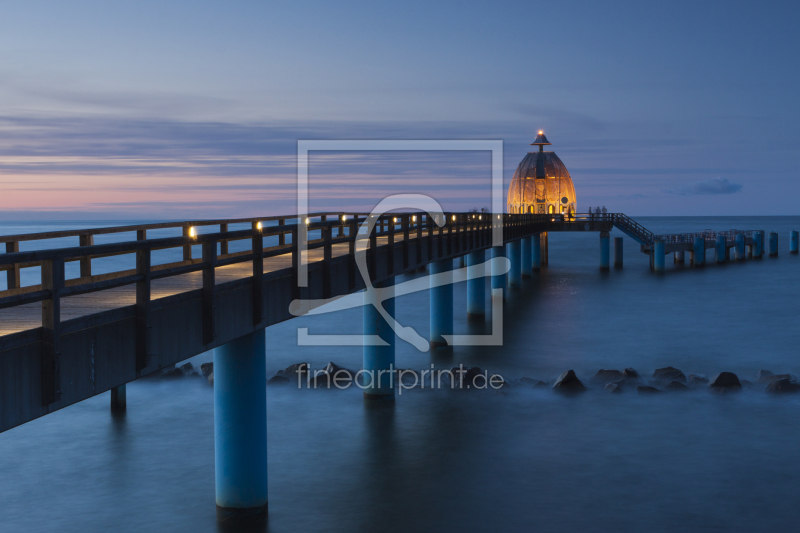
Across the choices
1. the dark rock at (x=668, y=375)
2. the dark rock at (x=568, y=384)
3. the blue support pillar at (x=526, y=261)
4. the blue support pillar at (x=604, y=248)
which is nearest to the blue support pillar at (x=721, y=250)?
the blue support pillar at (x=604, y=248)

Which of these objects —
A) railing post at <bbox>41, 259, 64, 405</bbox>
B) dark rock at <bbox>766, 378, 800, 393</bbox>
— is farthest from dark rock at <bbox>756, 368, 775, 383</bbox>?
railing post at <bbox>41, 259, 64, 405</bbox>

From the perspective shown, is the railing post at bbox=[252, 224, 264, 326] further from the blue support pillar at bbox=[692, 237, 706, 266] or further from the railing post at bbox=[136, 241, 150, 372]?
the blue support pillar at bbox=[692, 237, 706, 266]

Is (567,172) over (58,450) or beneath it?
over

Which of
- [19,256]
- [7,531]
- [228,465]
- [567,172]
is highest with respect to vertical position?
[567,172]

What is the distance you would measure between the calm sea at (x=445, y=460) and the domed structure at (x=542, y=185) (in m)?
67.8

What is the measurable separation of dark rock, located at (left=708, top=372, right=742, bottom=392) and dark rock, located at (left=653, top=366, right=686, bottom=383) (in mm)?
954

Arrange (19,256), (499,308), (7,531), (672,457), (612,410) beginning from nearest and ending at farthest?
(19,256)
(7,531)
(672,457)
(612,410)
(499,308)

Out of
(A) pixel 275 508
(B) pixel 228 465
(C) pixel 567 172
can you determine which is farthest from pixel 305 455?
(C) pixel 567 172

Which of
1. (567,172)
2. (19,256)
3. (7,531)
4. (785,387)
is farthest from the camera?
(567,172)

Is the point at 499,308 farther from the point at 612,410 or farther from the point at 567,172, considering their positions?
the point at 567,172

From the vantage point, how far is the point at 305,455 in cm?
1744

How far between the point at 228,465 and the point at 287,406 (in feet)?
28.7

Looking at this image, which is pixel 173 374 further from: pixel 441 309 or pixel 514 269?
pixel 514 269

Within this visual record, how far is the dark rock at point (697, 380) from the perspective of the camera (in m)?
23.2
